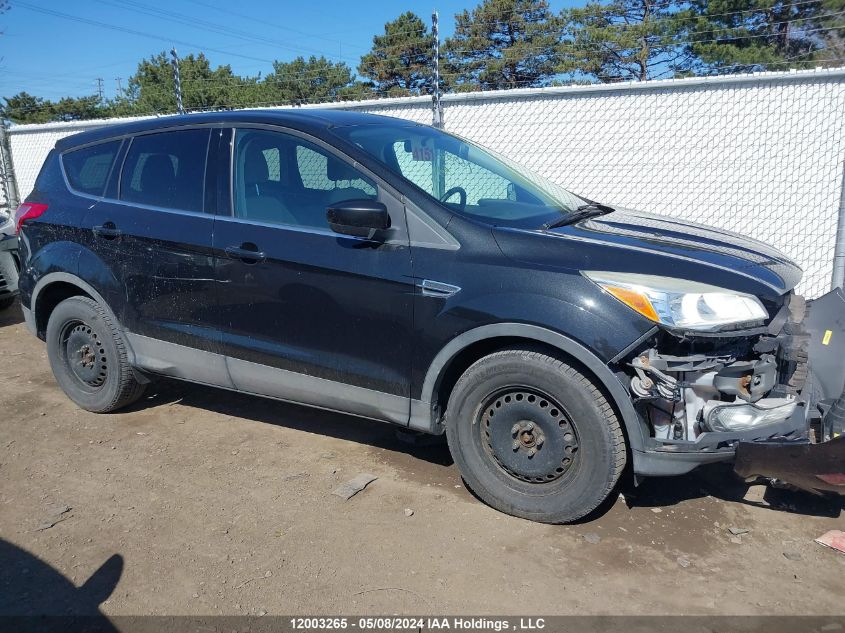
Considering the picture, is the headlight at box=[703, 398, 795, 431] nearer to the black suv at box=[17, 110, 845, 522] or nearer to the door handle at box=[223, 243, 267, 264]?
the black suv at box=[17, 110, 845, 522]

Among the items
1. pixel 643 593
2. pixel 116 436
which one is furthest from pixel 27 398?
pixel 643 593

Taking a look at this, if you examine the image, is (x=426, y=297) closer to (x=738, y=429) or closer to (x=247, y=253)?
(x=247, y=253)

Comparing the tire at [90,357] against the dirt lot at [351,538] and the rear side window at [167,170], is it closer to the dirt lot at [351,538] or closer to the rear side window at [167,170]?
the dirt lot at [351,538]

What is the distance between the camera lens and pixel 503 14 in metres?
23.1

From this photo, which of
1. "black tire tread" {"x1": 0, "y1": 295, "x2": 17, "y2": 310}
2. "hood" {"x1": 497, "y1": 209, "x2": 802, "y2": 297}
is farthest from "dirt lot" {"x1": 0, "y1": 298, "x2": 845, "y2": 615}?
"black tire tread" {"x1": 0, "y1": 295, "x2": 17, "y2": 310}

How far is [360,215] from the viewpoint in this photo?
3.14 m

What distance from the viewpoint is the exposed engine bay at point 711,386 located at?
2.80 meters

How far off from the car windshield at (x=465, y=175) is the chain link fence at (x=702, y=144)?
3.35 m

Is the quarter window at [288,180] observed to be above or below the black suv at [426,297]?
above

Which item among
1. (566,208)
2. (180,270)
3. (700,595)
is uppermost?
(566,208)

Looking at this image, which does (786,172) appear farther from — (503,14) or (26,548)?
(503,14)

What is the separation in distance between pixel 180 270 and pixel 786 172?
5.90 m

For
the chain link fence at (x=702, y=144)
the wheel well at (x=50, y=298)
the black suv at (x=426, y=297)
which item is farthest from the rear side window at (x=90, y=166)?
the chain link fence at (x=702, y=144)

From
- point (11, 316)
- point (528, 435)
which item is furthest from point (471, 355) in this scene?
point (11, 316)
